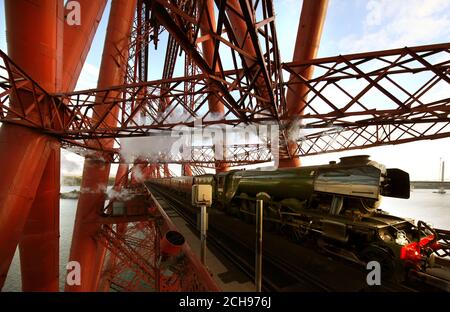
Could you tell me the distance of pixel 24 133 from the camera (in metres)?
5.18

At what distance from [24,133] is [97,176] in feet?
13.3

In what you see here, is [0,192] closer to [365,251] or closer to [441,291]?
[365,251]

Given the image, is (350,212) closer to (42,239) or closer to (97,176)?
(42,239)

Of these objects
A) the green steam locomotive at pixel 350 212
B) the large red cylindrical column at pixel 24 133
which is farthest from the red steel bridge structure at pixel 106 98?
the green steam locomotive at pixel 350 212

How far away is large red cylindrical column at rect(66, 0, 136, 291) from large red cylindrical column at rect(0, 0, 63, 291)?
317 cm

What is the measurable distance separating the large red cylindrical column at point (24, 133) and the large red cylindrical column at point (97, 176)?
125 inches

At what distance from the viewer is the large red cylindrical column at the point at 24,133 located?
471cm

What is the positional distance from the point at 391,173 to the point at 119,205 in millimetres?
10730

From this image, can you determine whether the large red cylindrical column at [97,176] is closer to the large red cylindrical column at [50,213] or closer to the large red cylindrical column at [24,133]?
the large red cylindrical column at [50,213]

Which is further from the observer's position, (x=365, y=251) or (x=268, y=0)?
(x=268, y=0)

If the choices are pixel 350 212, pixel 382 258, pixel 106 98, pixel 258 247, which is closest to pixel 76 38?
pixel 106 98

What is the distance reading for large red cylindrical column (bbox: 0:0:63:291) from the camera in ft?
15.5

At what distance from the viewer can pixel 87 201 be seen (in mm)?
8727
